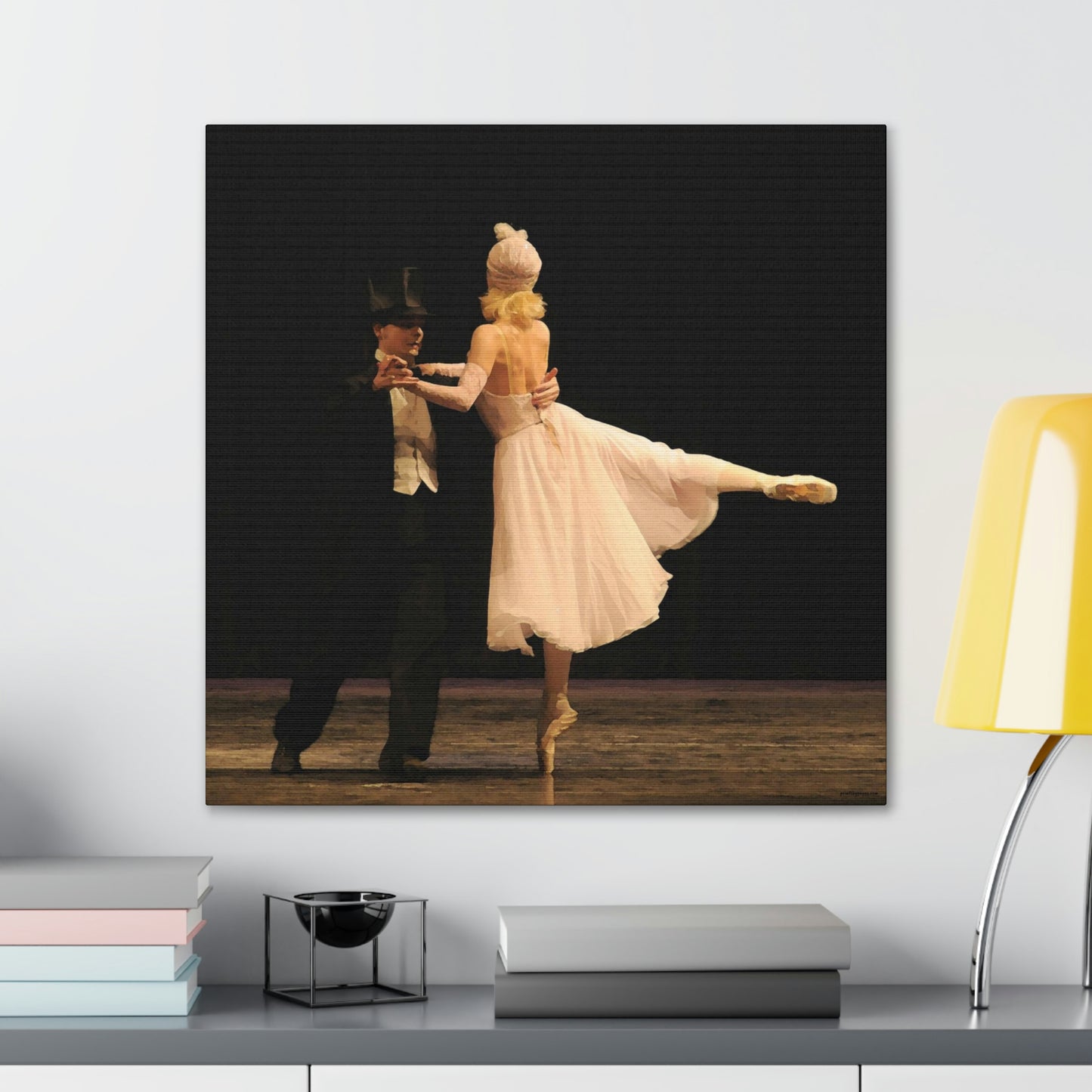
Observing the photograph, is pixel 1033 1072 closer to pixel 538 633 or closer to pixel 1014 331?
pixel 538 633

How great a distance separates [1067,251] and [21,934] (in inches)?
65.1

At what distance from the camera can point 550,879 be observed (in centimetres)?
169

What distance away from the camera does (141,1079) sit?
1.38m

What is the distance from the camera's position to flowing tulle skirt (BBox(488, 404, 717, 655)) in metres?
1.69

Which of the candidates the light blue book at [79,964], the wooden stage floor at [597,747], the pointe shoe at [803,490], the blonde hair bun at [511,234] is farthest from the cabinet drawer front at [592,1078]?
the blonde hair bun at [511,234]

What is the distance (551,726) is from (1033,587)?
2.15 feet

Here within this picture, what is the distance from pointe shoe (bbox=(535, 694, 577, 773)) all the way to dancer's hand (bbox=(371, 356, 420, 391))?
0.49m

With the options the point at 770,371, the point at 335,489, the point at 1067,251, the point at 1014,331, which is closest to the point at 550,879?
the point at 335,489

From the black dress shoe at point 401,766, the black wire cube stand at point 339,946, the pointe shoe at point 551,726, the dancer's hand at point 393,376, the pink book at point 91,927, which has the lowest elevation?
the black wire cube stand at point 339,946

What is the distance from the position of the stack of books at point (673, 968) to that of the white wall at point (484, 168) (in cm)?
21

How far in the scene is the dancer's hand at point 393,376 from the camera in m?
1.70

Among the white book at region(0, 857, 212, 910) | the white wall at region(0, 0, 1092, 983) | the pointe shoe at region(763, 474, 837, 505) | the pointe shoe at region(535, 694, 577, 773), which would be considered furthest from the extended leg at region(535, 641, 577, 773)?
the white book at region(0, 857, 212, 910)

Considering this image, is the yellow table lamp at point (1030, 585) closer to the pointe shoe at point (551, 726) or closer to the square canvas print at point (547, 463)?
the square canvas print at point (547, 463)

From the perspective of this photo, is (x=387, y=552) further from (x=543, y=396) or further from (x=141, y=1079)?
(x=141, y=1079)
